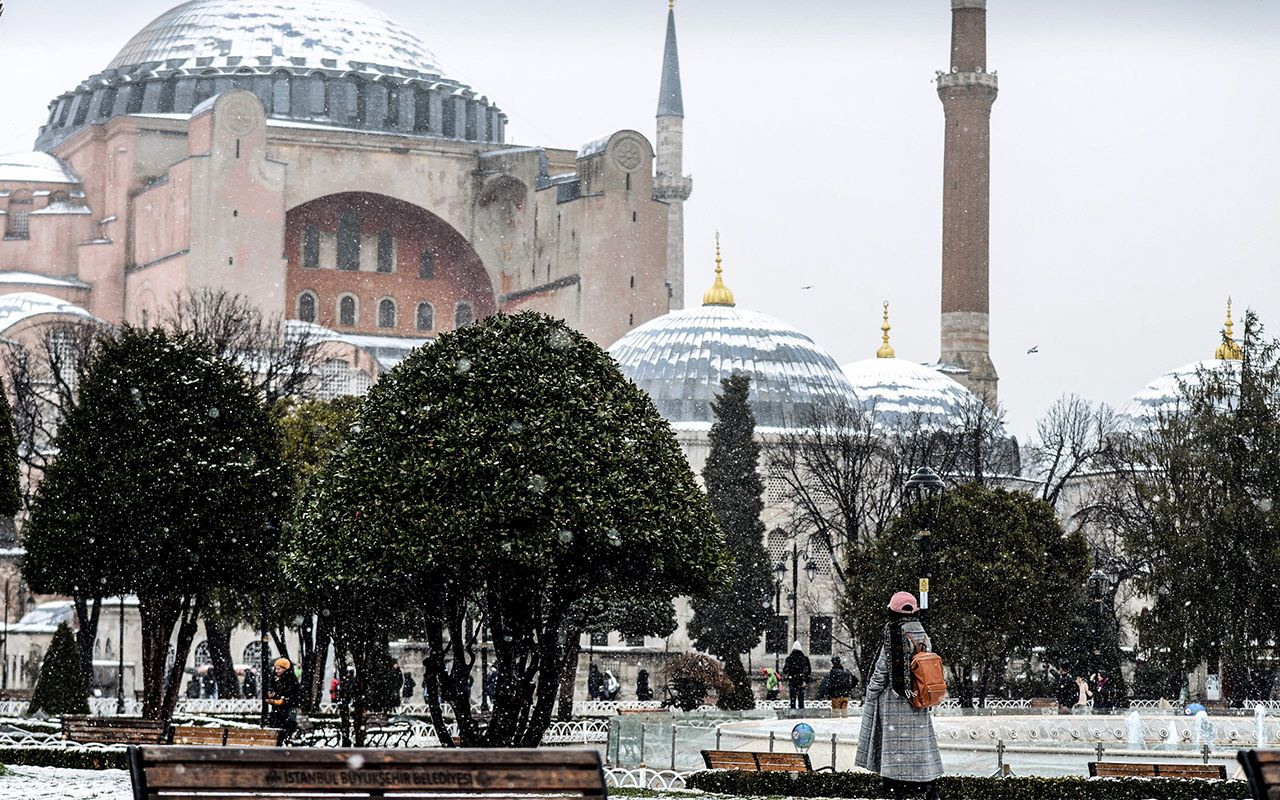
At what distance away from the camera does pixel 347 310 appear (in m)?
61.5

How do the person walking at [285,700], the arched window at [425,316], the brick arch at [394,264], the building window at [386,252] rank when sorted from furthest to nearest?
the arched window at [425,316] → the building window at [386,252] → the brick arch at [394,264] → the person walking at [285,700]

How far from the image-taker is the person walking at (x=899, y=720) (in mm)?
9562

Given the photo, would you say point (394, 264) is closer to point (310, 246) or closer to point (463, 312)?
point (463, 312)

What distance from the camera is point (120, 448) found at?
58.7 feet

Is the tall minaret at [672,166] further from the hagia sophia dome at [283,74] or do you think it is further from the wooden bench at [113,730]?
the wooden bench at [113,730]

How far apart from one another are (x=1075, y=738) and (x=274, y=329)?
115ft

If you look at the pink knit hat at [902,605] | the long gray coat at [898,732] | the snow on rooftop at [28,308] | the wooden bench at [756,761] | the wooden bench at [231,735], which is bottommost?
the wooden bench at [756,761]

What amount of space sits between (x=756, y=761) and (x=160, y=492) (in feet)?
19.5

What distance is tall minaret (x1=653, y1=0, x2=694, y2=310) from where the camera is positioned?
68.0m

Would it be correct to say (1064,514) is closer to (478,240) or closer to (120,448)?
(478,240)

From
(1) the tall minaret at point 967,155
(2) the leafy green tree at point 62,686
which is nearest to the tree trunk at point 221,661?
(2) the leafy green tree at point 62,686

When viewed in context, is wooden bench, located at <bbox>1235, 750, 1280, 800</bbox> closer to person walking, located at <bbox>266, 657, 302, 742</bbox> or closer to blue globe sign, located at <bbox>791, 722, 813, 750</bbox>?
blue globe sign, located at <bbox>791, 722, 813, 750</bbox>

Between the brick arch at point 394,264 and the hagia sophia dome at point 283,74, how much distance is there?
3.14 metres

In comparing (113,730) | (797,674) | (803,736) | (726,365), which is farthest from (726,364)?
(113,730)
